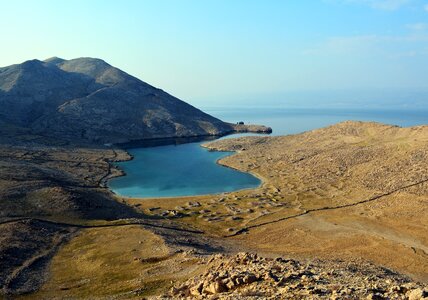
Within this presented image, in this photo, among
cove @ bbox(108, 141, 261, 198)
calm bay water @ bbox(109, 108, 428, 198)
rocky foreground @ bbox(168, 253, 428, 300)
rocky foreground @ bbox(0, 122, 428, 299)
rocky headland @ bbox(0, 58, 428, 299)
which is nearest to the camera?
rocky foreground @ bbox(168, 253, 428, 300)

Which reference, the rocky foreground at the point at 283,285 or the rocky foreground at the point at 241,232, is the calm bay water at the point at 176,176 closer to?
the rocky foreground at the point at 241,232

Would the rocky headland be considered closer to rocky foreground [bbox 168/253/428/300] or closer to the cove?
rocky foreground [bbox 168/253/428/300]

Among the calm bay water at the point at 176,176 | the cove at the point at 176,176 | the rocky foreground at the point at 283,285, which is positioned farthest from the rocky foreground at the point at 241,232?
the calm bay water at the point at 176,176

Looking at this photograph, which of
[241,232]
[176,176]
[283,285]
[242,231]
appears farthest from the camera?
[176,176]

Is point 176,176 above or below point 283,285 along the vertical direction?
below

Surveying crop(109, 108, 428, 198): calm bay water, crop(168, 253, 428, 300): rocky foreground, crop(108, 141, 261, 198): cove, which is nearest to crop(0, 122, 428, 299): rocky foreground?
crop(168, 253, 428, 300): rocky foreground

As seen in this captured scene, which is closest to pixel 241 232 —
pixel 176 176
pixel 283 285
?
pixel 283 285

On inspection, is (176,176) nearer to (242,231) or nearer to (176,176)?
(176,176)
